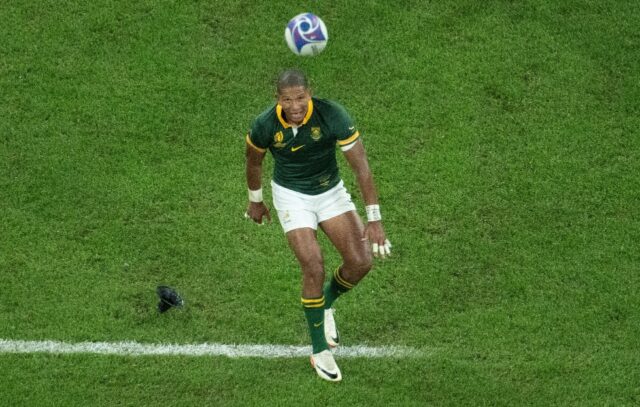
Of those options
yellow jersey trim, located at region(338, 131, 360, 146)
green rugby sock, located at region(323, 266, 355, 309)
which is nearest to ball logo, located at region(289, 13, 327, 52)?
yellow jersey trim, located at region(338, 131, 360, 146)

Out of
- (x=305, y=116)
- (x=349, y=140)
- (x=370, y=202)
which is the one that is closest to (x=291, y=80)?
(x=305, y=116)

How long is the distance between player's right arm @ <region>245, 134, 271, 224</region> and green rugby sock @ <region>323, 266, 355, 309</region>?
2.94 ft

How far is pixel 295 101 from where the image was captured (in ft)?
33.2

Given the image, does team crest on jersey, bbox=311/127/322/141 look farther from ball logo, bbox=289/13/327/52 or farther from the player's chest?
ball logo, bbox=289/13/327/52

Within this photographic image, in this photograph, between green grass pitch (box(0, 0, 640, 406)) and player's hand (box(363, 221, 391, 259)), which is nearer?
player's hand (box(363, 221, 391, 259))

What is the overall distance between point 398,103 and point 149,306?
4.11 meters

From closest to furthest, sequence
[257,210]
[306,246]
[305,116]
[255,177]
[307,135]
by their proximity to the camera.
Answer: [305,116], [307,135], [306,246], [255,177], [257,210]

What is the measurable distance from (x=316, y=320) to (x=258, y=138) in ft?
5.76

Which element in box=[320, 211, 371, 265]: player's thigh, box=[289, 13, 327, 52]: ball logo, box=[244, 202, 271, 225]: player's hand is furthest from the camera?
box=[244, 202, 271, 225]: player's hand

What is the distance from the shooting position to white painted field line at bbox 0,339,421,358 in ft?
36.8

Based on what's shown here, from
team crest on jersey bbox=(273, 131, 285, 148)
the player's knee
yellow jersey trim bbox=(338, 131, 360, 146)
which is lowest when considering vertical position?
the player's knee

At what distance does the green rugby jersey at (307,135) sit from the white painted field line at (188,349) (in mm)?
1797

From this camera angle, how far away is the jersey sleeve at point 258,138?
409 inches

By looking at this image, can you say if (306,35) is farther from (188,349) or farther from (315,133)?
(188,349)
